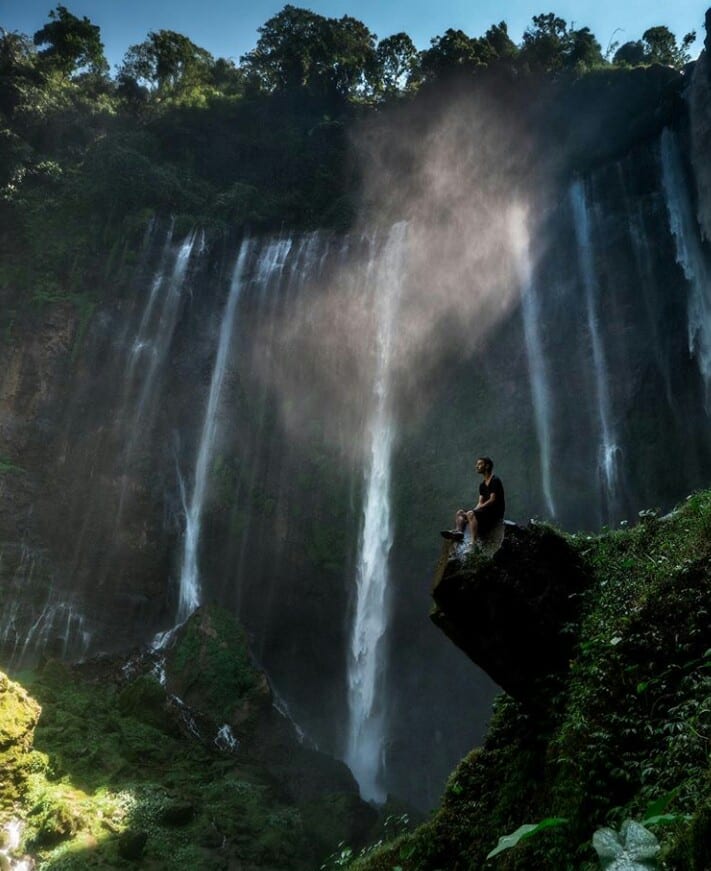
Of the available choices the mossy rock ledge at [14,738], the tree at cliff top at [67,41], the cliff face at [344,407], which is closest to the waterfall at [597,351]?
the cliff face at [344,407]

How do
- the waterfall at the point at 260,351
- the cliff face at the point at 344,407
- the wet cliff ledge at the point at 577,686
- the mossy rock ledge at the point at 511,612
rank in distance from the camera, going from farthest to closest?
the waterfall at the point at 260,351 < the cliff face at the point at 344,407 < the mossy rock ledge at the point at 511,612 < the wet cliff ledge at the point at 577,686

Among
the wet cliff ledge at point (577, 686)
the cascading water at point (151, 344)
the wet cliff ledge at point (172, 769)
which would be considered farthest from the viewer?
the cascading water at point (151, 344)

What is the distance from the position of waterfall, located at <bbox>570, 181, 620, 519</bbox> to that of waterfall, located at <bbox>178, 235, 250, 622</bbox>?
48.7 feet

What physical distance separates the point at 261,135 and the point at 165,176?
22.6ft

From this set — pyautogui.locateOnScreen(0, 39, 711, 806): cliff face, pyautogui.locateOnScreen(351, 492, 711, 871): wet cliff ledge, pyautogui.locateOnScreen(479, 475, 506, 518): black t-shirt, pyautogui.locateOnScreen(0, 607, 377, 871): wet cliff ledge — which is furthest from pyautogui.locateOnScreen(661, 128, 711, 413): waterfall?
pyautogui.locateOnScreen(0, 607, 377, 871): wet cliff ledge

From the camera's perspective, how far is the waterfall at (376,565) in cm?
2008

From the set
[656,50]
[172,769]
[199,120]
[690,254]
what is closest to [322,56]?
[199,120]

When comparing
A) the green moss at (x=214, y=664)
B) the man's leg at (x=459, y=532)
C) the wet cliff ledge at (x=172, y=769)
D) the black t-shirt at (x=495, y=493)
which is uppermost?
the black t-shirt at (x=495, y=493)

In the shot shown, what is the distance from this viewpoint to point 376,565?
22.0 m

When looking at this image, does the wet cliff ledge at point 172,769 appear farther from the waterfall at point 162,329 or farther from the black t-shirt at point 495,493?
the waterfall at point 162,329

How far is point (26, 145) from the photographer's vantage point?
2786 cm

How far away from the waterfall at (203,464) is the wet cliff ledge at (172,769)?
2.64 metres

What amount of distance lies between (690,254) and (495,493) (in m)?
19.2

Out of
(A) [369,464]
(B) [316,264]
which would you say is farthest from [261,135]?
(A) [369,464]
